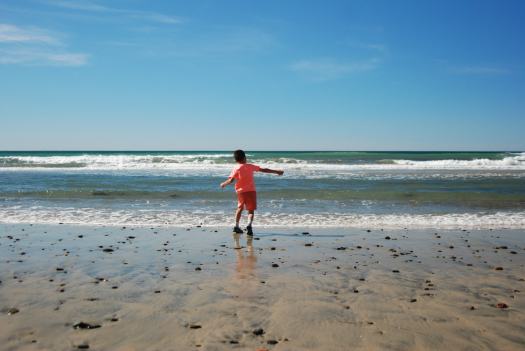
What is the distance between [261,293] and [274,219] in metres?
6.28

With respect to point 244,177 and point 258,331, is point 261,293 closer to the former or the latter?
point 258,331

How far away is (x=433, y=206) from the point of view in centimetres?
1377

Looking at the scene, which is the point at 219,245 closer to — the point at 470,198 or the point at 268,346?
the point at 268,346

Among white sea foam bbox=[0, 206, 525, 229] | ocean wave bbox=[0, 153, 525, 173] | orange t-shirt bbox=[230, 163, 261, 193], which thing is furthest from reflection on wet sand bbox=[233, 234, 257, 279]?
ocean wave bbox=[0, 153, 525, 173]

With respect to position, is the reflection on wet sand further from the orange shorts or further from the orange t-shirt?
the orange t-shirt

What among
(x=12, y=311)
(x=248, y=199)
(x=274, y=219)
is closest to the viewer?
(x=12, y=311)

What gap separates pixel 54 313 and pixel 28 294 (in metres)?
0.82

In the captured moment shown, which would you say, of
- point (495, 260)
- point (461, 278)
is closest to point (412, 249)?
point (495, 260)

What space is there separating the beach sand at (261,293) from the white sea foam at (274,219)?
193 cm

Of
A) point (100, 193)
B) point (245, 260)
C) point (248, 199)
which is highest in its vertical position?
point (248, 199)

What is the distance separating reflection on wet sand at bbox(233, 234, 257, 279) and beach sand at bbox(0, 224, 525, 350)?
2cm

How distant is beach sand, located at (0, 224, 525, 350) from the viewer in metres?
3.76

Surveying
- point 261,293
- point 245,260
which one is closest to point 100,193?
point 245,260

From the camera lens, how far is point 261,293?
5000mm
